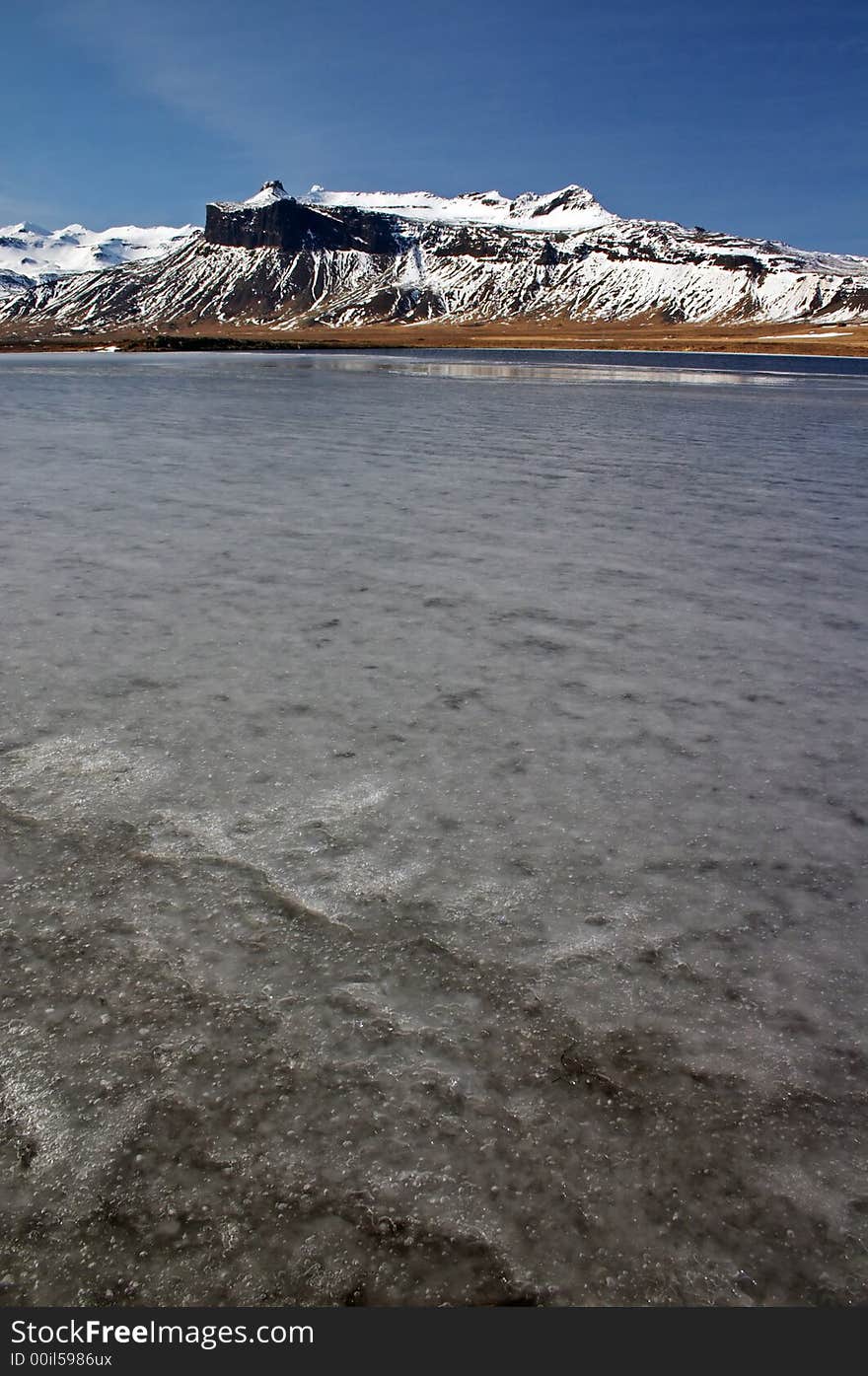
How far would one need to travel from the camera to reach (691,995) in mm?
3211

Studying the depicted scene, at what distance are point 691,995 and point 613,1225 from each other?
1.02 metres

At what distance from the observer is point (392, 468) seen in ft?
52.4

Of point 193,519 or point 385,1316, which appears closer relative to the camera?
point 385,1316

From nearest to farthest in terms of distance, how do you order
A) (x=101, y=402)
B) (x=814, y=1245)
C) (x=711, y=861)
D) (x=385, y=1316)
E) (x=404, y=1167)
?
1. (x=385, y=1316)
2. (x=814, y=1245)
3. (x=404, y=1167)
4. (x=711, y=861)
5. (x=101, y=402)

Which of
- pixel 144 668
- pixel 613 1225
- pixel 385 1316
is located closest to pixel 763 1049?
pixel 613 1225

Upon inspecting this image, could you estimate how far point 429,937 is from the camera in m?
3.45

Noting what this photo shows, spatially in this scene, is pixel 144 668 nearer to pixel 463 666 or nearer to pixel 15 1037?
pixel 463 666

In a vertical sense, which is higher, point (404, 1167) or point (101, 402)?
point (101, 402)

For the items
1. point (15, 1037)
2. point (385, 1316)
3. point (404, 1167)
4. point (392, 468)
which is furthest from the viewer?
point (392, 468)

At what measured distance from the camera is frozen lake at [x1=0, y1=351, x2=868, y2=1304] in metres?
2.37

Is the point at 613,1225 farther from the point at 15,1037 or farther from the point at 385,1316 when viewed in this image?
the point at 15,1037

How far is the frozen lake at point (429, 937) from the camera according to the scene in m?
2.37

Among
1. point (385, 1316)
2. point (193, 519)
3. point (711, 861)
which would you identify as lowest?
point (385, 1316)

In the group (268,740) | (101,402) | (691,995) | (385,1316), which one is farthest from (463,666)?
(101,402)
